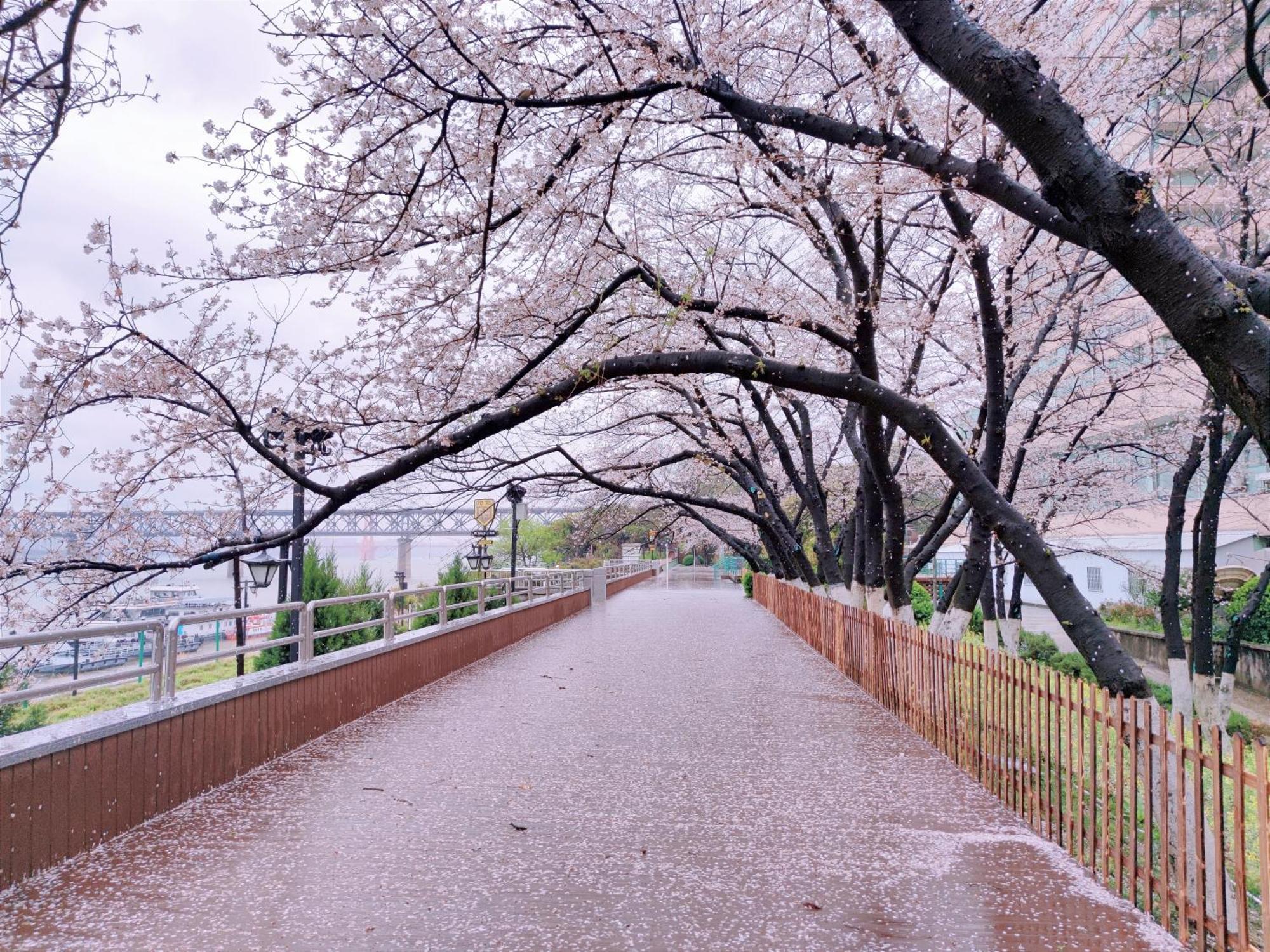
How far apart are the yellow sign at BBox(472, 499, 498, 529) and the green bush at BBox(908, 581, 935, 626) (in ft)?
43.9

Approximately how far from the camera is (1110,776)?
5.56m

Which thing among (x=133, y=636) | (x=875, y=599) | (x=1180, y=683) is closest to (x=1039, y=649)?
(x=1180, y=683)

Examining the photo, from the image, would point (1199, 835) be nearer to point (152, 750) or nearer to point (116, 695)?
point (152, 750)

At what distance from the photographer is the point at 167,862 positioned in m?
4.70

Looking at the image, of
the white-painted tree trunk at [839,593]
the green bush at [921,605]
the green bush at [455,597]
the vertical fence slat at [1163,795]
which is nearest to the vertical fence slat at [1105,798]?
the vertical fence slat at [1163,795]

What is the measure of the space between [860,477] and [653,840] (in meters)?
8.44

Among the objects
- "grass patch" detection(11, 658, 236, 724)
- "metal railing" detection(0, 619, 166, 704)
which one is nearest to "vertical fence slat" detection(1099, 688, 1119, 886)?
"metal railing" detection(0, 619, 166, 704)

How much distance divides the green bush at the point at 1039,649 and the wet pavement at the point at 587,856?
13863 millimetres

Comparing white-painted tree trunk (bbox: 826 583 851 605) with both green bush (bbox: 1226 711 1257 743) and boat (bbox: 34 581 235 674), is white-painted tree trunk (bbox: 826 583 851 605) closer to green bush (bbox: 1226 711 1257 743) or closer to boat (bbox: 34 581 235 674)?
green bush (bbox: 1226 711 1257 743)

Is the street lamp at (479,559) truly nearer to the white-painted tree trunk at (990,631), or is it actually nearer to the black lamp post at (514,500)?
the black lamp post at (514,500)

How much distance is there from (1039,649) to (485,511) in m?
15.2

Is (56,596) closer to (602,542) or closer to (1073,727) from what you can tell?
(1073,727)

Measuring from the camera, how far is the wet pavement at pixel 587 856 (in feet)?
12.7

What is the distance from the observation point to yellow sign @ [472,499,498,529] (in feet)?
67.7
